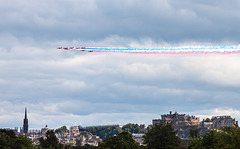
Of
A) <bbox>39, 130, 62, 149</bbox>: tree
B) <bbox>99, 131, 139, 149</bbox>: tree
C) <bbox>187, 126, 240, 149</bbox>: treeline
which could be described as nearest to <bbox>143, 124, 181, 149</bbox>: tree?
<bbox>99, 131, 139, 149</bbox>: tree

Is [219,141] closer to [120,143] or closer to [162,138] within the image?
[162,138]

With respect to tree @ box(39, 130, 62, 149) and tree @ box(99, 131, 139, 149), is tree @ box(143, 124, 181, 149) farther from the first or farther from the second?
tree @ box(39, 130, 62, 149)

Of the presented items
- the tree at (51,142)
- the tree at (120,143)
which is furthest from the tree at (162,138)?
the tree at (51,142)

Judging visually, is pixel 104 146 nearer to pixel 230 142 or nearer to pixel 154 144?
pixel 154 144

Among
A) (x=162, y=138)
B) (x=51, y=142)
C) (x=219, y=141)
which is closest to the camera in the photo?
(x=219, y=141)

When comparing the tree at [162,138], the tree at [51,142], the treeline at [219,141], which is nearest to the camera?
the treeline at [219,141]

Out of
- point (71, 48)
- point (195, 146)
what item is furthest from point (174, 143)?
point (71, 48)

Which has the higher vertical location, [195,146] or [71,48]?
[71,48]

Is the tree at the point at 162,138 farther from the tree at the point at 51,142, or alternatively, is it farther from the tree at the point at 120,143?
the tree at the point at 51,142

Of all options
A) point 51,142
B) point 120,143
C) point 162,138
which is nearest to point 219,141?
point 162,138

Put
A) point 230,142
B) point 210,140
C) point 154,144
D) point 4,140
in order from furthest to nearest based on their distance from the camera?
1. point 4,140
2. point 154,144
3. point 210,140
4. point 230,142

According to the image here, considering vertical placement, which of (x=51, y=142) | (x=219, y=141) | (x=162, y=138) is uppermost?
(x=51, y=142)
